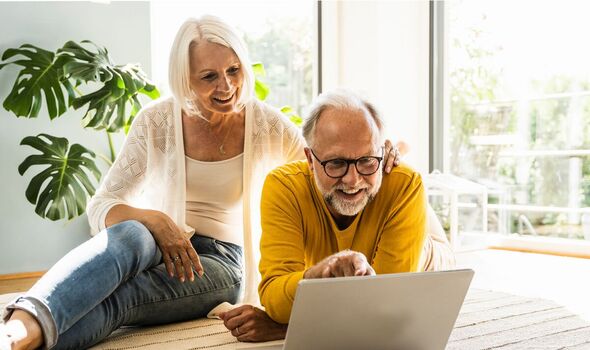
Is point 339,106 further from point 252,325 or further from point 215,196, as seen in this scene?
point 215,196

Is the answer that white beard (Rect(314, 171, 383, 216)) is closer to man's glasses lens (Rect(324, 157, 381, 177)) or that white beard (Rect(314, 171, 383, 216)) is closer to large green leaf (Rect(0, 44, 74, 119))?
man's glasses lens (Rect(324, 157, 381, 177))

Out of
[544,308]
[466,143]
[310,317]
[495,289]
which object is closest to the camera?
[310,317]

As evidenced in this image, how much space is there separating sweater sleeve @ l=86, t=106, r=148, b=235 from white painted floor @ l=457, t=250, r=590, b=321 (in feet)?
5.00

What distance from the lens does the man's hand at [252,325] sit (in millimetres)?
1645

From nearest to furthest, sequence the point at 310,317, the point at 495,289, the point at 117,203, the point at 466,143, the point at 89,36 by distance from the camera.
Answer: the point at 310,317 → the point at 117,203 → the point at 495,289 → the point at 89,36 → the point at 466,143

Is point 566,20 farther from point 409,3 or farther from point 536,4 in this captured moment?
point 409,3

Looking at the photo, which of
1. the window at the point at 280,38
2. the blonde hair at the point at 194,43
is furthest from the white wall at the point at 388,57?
the blonde hair at the point at 194,43

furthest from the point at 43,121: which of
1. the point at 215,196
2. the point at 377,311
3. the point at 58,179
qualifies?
the point at 377,311

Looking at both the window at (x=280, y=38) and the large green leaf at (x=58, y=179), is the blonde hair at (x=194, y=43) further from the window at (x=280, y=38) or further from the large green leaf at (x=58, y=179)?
the window at (x=280, y=38)

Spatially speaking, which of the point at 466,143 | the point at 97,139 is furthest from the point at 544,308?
the point at 97,139

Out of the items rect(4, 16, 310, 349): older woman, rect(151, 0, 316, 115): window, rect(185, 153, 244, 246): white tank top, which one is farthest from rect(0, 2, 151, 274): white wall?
rect(185, 153, 244, 246): white tank top

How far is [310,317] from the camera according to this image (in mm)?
1197

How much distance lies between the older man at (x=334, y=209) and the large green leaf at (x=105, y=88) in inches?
66.8

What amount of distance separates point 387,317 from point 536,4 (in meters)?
3.10
